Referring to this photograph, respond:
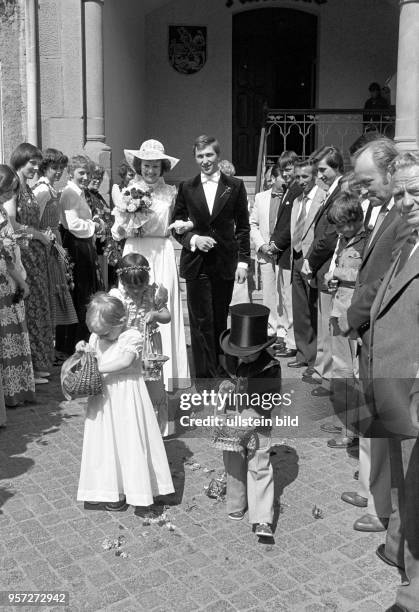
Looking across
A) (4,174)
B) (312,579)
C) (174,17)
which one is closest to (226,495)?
(312,579)

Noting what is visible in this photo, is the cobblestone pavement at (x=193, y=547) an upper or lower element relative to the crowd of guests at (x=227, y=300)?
lower

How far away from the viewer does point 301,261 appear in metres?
7.26

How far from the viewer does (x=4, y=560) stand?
377 centimetres

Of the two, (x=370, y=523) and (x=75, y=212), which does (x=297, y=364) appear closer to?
(x=75, y=212)

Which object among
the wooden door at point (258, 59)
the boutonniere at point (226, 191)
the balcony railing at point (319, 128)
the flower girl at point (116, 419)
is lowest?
the flower girl at point (116, 419)

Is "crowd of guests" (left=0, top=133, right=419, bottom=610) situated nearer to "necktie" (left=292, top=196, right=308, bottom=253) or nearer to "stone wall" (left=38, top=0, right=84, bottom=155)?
"necktie" (left=292, top=196, right=308, bottom=253)

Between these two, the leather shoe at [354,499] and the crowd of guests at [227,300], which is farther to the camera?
the leather shoe at [354,499]

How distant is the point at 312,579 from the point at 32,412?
335 centimetres

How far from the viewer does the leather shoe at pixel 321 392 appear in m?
6.42

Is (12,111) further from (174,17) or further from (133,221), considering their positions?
(174,17)

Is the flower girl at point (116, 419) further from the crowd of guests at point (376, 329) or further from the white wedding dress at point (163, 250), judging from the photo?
the white wedding dress at point (163, 250)

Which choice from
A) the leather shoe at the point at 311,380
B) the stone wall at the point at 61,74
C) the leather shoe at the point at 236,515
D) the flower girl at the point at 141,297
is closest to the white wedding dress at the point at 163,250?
the flower girl at the point at 141,297

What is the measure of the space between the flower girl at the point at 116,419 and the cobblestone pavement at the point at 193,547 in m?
0.17

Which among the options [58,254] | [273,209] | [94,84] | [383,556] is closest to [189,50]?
[94,84]
